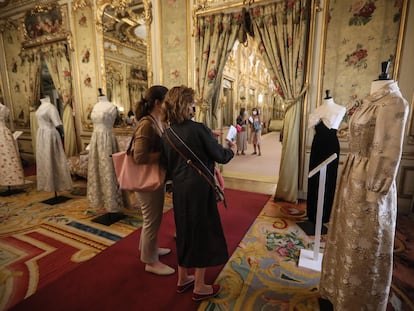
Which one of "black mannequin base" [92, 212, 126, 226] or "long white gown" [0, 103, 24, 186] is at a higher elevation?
"long white gown" [0, 103, 24, 186]

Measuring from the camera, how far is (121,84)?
5090 mm

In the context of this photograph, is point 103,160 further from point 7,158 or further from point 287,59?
point 287,59

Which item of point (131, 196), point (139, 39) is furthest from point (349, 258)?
point (139, 39)

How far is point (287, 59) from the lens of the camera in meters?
3.53

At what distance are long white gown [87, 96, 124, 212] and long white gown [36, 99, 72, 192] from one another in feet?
3.68

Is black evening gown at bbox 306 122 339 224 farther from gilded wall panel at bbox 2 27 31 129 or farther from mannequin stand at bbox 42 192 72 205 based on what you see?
gilded wall panel at bbox 2 27 31 129

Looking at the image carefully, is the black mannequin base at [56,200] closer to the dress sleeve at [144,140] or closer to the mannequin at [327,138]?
the dress sleeve at [144,140]

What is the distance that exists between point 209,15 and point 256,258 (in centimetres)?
398

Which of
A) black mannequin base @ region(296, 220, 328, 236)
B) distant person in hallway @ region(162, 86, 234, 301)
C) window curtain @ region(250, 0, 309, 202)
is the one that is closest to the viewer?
distant person in hallway @ region(162, 86, 234, 301)

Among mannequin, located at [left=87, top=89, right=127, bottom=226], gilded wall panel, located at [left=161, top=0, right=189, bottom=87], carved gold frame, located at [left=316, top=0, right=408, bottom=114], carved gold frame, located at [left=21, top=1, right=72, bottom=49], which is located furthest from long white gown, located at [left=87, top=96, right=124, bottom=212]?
carved gold frame, located at [left=21, top=1, right=72, bottom=49]

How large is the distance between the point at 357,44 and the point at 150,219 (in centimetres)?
356

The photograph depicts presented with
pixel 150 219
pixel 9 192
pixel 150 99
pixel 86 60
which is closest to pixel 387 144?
pixel 150 99

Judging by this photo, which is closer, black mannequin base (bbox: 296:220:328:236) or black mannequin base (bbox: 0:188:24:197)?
black mannequin base (bbox: 296:220:328:236)

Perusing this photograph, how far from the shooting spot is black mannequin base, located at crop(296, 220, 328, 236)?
272 centimetres
